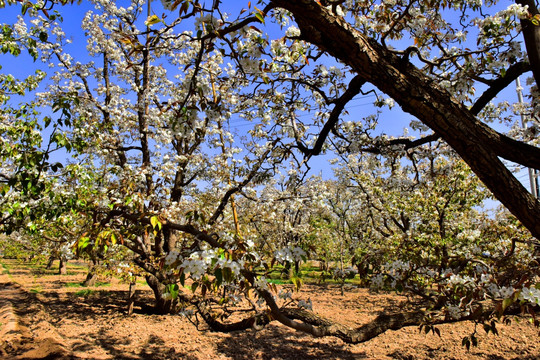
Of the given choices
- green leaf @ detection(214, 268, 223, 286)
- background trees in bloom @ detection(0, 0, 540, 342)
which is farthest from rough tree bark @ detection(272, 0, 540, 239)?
green leaf @ detection(214, 268, 223, 286)

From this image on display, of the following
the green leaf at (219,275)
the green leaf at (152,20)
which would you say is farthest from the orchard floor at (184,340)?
the green leaf at (152,20)

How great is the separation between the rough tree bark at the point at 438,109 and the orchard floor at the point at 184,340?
476 centimetres

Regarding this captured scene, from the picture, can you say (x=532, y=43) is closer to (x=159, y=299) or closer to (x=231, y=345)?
(x=231, y=345)

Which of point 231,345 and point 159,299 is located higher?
point 159,299

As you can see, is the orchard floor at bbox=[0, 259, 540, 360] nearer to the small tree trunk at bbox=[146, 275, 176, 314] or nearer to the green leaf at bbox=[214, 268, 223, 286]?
the small tree trunk at bbox=[146, 275, 176, 314]

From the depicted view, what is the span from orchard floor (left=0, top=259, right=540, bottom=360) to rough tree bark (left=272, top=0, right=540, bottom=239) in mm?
4756

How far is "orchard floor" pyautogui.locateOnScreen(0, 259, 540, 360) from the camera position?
17.8ft

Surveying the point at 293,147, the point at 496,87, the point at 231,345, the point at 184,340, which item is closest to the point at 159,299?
the point at 184,340

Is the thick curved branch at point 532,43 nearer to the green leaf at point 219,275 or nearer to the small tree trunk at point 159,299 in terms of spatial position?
the green leaf at point 219,275

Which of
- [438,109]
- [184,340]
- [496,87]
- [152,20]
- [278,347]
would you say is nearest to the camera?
[152,20]

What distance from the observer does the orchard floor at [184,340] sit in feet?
17.8

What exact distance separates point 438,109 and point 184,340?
6.45m

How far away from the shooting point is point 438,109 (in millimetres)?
1978

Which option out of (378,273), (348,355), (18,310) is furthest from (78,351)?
(378,273)
